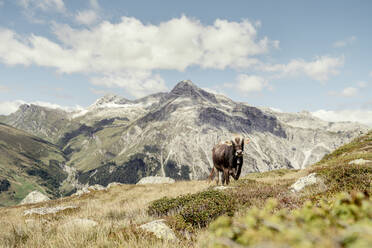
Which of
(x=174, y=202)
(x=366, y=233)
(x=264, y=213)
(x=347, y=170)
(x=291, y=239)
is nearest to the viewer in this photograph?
(x=366, y=233)

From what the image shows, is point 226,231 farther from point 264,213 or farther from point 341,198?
point 341,198

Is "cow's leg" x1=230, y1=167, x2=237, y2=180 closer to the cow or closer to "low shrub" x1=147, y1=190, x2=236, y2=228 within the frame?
the cow

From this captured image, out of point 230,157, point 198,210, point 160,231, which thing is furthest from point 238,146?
point 160,231

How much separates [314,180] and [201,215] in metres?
7.81

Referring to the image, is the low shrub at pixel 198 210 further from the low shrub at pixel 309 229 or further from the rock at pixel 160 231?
the low shrub at pixel 309 229

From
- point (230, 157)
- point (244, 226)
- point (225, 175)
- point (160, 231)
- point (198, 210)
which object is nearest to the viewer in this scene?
point (244, 226)

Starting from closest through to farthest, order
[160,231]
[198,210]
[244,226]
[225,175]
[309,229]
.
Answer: [309,229]
[244,226]
[160,231]
[198,210]
[225,175]

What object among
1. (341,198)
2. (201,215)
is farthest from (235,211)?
(341,198)

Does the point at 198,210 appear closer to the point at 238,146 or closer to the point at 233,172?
the point at 238,146

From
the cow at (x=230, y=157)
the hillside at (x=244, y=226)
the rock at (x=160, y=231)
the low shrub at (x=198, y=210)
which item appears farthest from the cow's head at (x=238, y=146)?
the rock at (x=160, y=231)

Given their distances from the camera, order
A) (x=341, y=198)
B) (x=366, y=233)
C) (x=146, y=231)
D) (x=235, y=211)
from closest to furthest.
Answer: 1. (x=366, y=233)
2. (x=341, y=198)
3. (x=146, y=231)
4. (x=235, y=211)

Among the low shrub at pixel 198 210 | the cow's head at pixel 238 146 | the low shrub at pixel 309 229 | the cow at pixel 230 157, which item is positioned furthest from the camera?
the cow at pixel 230 157

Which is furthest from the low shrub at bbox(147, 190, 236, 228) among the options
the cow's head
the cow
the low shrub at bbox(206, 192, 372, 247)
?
the cow

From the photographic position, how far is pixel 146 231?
5699 millimetres
